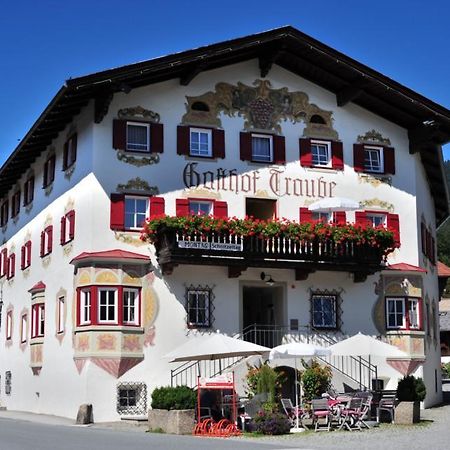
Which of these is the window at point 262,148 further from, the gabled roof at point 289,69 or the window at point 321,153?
the gabled roof at point 289,69

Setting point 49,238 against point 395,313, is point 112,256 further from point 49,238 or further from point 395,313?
point 395,313

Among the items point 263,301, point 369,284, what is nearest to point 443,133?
point 369,284

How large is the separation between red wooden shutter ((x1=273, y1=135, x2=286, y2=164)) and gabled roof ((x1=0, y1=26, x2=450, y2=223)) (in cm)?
236

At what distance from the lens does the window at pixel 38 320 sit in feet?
110

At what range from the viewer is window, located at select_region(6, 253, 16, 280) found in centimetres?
4022

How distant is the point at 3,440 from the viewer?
67.7 feet

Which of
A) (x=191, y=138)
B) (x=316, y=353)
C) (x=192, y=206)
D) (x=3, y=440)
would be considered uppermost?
(x=191, y=138)

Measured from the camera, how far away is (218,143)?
30.8 metres

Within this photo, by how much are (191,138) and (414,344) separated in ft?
33.4

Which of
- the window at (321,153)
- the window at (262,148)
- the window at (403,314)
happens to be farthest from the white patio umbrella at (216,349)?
the window at (321,153)

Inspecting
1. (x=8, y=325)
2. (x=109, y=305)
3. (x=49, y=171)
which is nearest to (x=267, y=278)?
(x=109, y=305)

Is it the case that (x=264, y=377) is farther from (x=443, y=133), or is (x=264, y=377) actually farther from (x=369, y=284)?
(x=443, y=133)

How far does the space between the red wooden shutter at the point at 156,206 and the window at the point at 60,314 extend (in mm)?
4412

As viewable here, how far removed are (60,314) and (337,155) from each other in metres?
10.8
